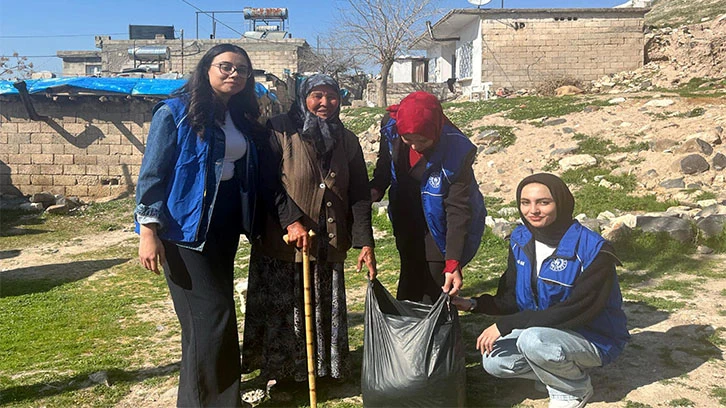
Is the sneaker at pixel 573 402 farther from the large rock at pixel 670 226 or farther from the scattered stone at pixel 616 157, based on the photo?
the scattered stone at pixel 616 157

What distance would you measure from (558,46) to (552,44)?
206 millimetres

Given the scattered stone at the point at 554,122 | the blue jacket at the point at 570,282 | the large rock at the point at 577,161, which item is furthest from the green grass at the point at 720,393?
the scattered stone at the point at 554,122

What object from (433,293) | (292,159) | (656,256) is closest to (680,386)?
(433,293)

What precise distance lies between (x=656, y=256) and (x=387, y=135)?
3.78m

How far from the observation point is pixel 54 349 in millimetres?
4000

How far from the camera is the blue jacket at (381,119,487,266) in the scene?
2.70 m

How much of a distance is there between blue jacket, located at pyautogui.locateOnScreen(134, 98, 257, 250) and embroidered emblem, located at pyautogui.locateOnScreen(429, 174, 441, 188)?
983 mm

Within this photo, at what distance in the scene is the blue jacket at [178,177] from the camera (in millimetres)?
2332

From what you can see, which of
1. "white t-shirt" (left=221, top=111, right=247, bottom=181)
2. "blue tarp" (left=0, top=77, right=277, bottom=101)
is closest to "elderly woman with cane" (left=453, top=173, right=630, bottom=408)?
"white t-shirt" (left=221, top=111, right=247, bottom=181)

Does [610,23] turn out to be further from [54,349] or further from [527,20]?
[54,349]

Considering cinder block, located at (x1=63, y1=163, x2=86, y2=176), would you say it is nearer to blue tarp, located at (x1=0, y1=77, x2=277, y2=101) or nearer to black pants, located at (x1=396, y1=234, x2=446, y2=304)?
blue tarp, located at (x1=0, y1=77, x2=277, y2=101)

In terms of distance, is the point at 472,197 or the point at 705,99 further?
the point at 705,99

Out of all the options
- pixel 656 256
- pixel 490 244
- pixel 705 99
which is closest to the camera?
pixel 656 256

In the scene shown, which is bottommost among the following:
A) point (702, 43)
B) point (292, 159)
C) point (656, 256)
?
point (656, 256)
